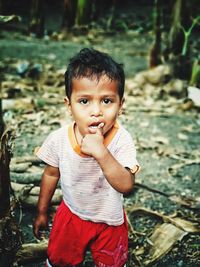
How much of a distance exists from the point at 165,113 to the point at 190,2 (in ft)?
5.88

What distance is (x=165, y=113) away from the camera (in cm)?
392

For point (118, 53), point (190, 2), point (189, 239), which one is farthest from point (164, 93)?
point (189, 239)

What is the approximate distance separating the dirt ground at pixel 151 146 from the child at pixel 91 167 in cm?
35

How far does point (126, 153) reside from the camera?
1.53 metres

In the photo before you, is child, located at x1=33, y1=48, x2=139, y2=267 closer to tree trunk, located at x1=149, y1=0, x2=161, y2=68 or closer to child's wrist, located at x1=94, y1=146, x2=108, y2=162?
child's wrist, located at x1=94, y1=146, x2=108, y2=162

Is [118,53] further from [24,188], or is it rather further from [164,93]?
[24,188]

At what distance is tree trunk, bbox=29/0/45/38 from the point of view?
609 cm

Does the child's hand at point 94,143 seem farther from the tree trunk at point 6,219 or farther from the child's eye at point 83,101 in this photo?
the tree trunk at point 6,219

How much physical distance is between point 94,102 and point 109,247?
62 centimetres

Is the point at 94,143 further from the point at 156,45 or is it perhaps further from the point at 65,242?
the point at 156,45

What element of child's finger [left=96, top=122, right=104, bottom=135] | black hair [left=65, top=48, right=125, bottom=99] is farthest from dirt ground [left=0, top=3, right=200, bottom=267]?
black hair [left=65, top=48, right=125, bottom=99]

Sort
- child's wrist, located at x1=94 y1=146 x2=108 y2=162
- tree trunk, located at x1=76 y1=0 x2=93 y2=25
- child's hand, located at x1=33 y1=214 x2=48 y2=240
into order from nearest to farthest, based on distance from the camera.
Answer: child's wrist, located at x1=94 y1=146 x2=108 y2=162
child's hand, located at x1=33 y1=214 x2=48 y2=240
tree trunk, located at x1=76 y1=0 x2=93 y2=25

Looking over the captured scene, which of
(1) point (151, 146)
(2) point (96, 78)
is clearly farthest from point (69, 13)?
(2) point (96, 78)

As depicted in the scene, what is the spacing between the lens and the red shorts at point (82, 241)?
1.65 meters
